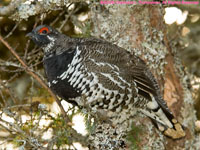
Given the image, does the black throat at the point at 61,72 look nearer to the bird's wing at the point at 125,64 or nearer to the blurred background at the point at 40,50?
the bird's wing at the point at 125,64

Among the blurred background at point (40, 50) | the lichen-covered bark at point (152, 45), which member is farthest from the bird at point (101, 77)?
the blurred background at point (40, 50)

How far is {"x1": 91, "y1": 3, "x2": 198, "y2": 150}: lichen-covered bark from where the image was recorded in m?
4.24

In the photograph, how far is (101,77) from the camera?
12.1ft

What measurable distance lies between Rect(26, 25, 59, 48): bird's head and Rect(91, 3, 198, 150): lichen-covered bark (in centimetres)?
63

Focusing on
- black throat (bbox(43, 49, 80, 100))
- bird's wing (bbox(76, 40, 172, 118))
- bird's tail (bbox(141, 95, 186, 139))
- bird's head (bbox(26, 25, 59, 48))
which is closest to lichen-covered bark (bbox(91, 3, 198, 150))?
bird's tail (bbox(141, 95, 186, 139))

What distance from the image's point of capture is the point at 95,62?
3.70 metres

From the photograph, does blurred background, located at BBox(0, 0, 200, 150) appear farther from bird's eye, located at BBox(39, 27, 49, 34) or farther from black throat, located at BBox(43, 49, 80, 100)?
black throat, located at BBox(43, 49, 80, 100)

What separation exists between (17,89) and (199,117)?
8.01 ft

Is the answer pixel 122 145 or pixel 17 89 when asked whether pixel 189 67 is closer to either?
pixel 122 145

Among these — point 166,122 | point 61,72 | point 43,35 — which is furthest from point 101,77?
point 166,122

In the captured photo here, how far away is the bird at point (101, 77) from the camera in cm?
365

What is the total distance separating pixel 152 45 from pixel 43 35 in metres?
1.24

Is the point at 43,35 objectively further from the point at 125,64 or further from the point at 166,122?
the point at 166,122

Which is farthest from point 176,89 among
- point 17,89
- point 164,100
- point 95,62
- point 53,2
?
point 17,89
